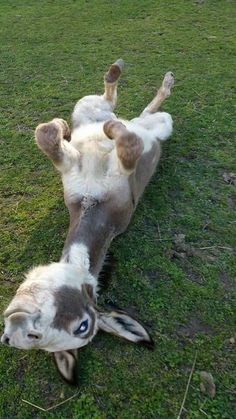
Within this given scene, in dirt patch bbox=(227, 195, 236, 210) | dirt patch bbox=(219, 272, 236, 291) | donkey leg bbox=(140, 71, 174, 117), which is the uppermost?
donkey leg bbox=(140, 71, 174, 117)

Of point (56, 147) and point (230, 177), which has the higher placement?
point (56, 147)

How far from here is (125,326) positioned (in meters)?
2.96

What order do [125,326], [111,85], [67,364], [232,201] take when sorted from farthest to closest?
1. [111,85]
2. [232,201]
3. [125,326]
4. [67,364]

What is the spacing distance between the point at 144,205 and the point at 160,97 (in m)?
1.26

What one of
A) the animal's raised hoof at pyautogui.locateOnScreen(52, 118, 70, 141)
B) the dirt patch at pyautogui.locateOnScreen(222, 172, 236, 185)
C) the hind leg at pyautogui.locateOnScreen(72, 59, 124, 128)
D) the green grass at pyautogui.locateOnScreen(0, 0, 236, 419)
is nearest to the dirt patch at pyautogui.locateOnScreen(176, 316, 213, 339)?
the green grass at pyautogui.locateOnScreen(0, 0, 236, 419)

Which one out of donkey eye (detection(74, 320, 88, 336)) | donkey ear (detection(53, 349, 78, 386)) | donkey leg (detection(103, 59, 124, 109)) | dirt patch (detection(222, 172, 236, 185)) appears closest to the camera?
donkey eye (detection(74, 320, 88, 336))

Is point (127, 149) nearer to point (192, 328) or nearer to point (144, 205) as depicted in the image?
point (144, 205)

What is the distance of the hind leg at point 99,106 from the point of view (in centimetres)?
426

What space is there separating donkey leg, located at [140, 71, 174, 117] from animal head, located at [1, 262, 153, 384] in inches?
85.4

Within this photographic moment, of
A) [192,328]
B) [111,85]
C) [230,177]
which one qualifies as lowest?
→ [192,328]

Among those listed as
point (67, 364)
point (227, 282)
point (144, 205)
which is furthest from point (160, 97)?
→ point (67, 364)

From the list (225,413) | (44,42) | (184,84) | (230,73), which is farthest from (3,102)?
(225,413)

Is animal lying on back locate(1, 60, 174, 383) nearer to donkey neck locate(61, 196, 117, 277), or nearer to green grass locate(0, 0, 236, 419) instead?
donkey neck locate(61, 196, 117, 277)

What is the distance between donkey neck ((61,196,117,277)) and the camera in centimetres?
303
